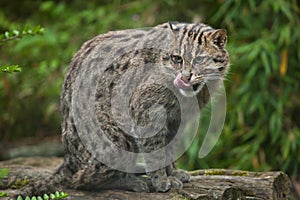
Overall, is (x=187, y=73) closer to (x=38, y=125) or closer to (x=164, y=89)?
(x=164, y=89)

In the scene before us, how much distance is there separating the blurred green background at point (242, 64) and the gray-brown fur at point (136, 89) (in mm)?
2633

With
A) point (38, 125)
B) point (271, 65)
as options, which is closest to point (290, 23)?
point (271, 65)

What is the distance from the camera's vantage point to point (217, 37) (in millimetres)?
4359

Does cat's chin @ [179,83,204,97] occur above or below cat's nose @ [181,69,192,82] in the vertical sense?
below

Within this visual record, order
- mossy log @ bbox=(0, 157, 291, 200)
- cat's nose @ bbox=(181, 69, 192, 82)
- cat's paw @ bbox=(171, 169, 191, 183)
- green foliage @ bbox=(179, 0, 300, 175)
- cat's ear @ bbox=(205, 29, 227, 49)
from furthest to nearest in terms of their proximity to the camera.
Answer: green foliage @ bbox=(179, 0, 300, 175) → cat's paw @ bbox=(171, 169, 191, 183) → mossy log @ bbox=(0, 157, 291, 200) → cat's ear @ bbox=(205, 29, 227, 49) → cat's nose @ bbox=(181, 69, 192, 82)

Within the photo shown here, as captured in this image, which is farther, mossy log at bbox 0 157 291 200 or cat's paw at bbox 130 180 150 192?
cat's paw at bbox 130 180 150 192

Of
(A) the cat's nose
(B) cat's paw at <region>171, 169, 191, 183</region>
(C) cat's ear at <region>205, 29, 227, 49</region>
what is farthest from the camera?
(B) cat's paw at <region>171, 169, 191, 183</region>

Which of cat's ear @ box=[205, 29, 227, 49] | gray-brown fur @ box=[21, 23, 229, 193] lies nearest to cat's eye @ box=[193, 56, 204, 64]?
gray-brown fur @ box=[21, 23, 229, 193]

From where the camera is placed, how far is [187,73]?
4.23 meters

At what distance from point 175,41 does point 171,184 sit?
102 cm

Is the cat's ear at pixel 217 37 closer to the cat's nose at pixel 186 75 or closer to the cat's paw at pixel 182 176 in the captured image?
the cat's nose at pixel 186 75

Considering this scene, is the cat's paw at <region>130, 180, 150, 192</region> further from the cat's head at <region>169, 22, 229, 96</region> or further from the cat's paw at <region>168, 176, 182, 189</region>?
the cat's head at <region>169, 22, 229, 96</region>

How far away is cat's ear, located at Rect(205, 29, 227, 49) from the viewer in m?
4.33

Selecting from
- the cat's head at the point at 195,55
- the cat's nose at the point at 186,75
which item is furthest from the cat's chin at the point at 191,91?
the cat's nose at the point at 186,75
